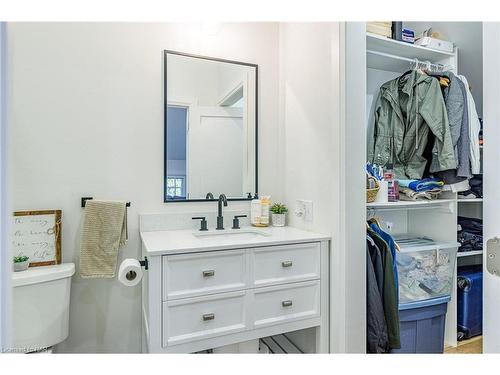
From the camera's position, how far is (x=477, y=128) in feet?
6.79

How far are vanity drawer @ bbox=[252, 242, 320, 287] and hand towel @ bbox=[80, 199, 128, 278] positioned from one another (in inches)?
29.7

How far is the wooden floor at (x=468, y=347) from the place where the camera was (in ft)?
7.05

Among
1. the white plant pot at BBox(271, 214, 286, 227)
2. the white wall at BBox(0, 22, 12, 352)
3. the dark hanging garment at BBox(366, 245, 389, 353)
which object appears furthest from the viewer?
the white plant pot at BBox(271, 214, 286, 227)

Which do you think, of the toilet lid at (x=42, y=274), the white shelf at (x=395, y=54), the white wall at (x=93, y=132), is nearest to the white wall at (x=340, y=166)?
the white shelf at (x=395, y=54)

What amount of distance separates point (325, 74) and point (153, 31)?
3.38 feet

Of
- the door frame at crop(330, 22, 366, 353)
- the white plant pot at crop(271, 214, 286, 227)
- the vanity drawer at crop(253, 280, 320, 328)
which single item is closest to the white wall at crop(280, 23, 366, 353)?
the door frame at crop(330, 22, 366, 353)

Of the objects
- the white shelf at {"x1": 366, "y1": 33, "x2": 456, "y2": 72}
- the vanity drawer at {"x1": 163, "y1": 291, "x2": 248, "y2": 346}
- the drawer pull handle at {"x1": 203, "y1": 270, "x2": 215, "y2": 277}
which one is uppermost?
the white shelf at {"x1": 366, "y1": 33, "x2": 456, "y2": 72}

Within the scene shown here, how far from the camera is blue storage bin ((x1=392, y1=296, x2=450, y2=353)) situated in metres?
1.95

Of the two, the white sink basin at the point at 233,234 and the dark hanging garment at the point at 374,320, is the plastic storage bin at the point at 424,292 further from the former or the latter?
the white sink basin at the point at 233,234

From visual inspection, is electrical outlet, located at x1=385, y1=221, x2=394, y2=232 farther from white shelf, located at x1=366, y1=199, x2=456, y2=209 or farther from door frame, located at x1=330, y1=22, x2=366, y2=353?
Result: door frame, located at x1=330, y1=22, x2=366, y2=353

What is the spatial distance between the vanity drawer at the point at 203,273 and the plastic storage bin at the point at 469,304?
1712mm

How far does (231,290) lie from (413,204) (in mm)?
1284

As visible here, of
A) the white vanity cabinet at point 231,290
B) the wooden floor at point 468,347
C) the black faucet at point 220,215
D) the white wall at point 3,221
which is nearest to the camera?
the white wall at point 3,221
